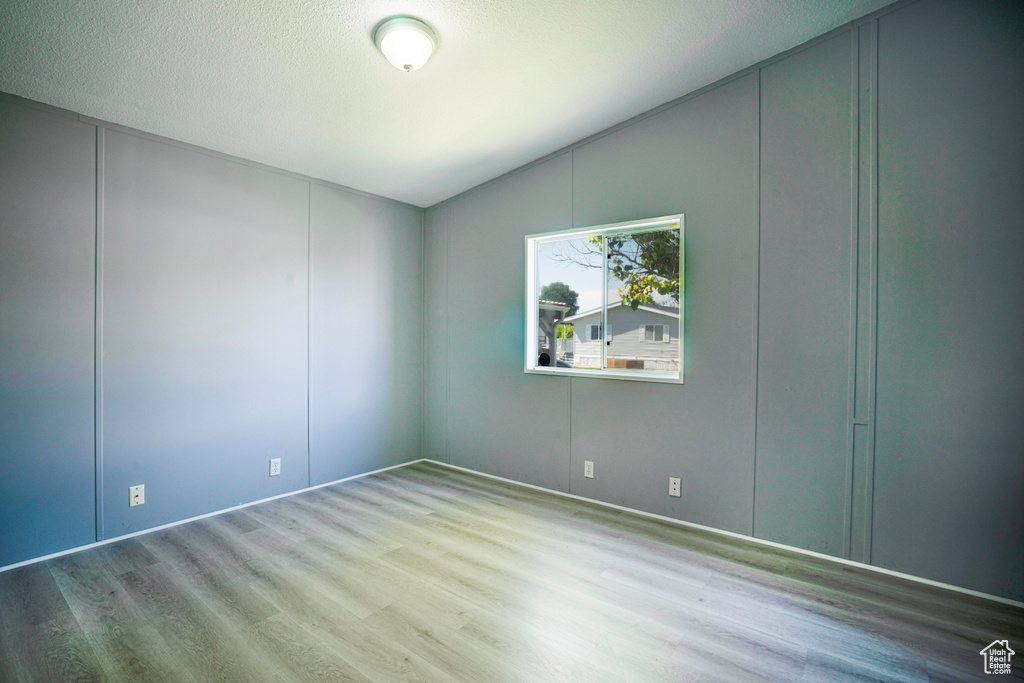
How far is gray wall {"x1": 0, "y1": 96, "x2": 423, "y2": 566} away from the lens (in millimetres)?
2600

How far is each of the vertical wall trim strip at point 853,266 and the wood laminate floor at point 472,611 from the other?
38cm

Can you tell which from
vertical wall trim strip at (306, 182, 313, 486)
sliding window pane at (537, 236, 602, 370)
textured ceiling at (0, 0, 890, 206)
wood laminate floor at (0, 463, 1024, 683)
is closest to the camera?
wood laminate floor at (0, 463, 1024, 683)

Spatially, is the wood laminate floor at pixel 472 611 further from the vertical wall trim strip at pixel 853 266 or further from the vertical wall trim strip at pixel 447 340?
the vertical wall trim strip at pixel 447 340

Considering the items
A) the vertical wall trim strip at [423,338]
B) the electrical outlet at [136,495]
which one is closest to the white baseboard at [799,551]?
the vertical wall trim strip at [423,338]

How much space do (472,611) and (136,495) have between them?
7.82 feet

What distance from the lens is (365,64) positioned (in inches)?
99.7

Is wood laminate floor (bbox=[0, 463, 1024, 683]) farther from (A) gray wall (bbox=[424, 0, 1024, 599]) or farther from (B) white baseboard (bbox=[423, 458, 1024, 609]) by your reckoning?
(A) gray wall (bbox=[424, 0, 1024, 599])

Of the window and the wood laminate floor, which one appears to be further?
the window

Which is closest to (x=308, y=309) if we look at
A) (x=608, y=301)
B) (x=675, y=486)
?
(x=608, y=301)

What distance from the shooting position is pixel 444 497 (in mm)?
3775

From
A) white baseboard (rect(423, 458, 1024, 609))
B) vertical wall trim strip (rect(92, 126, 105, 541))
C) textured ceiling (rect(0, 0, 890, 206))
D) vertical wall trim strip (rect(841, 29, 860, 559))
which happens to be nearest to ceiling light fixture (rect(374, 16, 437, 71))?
textured ceiling (rect(0, 0, 890, 206))

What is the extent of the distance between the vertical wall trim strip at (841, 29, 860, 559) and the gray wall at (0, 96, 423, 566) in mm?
3711

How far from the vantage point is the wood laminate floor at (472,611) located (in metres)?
1.83

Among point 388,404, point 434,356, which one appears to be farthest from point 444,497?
point 434,356
